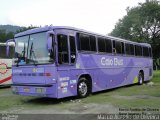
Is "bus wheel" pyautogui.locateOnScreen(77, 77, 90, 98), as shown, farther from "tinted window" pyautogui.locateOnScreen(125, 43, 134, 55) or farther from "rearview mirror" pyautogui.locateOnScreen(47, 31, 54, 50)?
"tinted window" pyautogui.locateOnScreen(125, 43, 134, 55)

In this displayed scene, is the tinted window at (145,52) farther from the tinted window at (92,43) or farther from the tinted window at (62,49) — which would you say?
the tinted window at (62,49)

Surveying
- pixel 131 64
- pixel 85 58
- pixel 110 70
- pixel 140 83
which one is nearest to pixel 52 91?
pixel 85 58

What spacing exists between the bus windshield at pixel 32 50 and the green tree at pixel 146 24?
1977 cm

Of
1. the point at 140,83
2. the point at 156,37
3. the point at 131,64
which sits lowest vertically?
the point at 140,83

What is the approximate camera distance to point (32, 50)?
40.0ft

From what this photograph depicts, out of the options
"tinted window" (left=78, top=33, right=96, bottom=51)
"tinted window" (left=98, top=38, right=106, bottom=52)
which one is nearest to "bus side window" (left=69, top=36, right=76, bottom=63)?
"tinted window" (left=78, top=33, right=96, bottom=51)

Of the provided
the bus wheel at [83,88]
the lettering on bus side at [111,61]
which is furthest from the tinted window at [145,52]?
the bus wheel at [83,88]

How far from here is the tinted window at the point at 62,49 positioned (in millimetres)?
11964

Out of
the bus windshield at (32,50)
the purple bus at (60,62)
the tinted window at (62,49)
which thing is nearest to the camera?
the purple bus at (60,62)

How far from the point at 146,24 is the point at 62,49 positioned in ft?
68.5

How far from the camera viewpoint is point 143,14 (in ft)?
101

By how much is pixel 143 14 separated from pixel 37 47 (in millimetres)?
21101

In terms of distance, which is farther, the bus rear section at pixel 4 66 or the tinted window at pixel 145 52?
the tinted window at pixel 145 52

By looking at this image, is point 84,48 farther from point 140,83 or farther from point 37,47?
point 140,83
